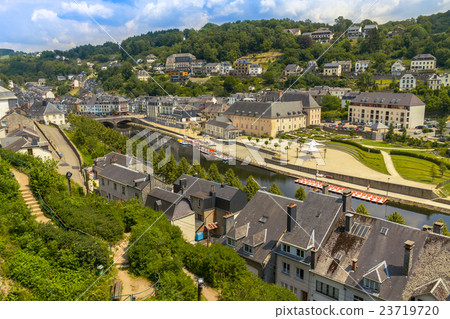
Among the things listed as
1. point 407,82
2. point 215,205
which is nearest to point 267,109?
point 407,82

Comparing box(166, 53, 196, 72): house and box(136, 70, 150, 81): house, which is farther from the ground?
box(166, 53, 196, 72): house

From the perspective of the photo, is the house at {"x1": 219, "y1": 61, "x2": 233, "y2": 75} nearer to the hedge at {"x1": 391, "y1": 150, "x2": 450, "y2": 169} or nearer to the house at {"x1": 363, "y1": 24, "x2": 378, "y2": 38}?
the house at {"x1": 363, "y1": 24, "x2": 378, "y2": 38}

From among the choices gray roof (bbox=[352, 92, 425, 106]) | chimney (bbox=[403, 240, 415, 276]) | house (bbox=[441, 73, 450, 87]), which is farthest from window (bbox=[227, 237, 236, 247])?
house (bbox=[441, 73, 450, 87])

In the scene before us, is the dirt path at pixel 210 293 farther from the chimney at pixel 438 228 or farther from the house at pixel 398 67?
the house at pixel 398 67

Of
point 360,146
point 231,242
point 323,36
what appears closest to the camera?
point 231,242

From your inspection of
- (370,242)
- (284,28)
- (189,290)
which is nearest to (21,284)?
(189,290)

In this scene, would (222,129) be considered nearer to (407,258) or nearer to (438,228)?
(438,228)
